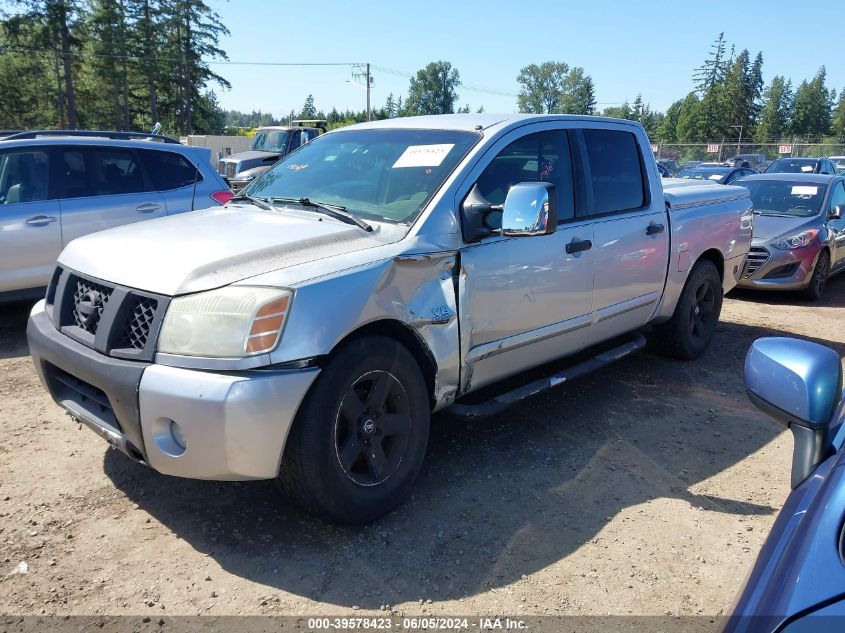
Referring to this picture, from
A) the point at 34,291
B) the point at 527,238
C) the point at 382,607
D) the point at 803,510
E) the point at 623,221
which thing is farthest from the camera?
the point at 34,291

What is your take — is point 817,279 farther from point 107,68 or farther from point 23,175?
point 107,68

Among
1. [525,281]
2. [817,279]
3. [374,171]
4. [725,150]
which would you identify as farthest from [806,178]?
[725,150]

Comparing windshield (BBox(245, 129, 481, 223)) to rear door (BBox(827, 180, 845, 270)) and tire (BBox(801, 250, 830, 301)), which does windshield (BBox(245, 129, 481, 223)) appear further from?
rear door (BBox(827, 180, 845, 270))

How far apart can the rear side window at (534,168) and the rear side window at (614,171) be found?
0.79ft

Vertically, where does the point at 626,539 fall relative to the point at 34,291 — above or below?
below

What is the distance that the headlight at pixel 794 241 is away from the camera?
8.40m

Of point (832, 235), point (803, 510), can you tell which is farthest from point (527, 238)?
point (832, 235)

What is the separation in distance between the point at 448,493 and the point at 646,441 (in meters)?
1.48

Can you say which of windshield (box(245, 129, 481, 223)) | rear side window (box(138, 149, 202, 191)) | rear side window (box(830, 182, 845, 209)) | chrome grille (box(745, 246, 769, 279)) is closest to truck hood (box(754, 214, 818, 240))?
chrome grille (box(745, 246, 769, 279))

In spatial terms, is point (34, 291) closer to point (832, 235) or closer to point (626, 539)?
point (626, 539)

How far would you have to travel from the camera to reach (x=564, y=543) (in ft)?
9.90

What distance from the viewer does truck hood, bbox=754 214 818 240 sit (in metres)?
8.68

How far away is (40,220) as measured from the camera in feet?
19.3

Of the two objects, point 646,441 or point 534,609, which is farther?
point 646,441
